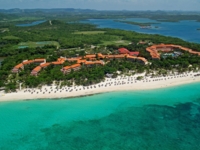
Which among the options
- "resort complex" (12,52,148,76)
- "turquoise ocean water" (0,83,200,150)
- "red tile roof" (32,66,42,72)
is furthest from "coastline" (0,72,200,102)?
"resort complex" (12,52,148,76)

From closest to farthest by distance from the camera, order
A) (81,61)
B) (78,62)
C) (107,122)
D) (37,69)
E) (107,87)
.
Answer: (107,122) → (107,87) → (37,69) → (78,62) → (81,61)

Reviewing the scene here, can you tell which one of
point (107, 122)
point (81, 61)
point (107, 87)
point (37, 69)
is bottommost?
point (107, 122)

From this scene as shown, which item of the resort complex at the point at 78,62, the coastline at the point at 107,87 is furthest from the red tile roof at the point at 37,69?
the coastline at the point at 107,87

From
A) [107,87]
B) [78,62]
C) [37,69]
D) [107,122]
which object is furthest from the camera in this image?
[78,62]

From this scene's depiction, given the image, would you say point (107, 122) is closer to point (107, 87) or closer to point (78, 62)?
point (107, 87)

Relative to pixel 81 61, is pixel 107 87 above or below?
below

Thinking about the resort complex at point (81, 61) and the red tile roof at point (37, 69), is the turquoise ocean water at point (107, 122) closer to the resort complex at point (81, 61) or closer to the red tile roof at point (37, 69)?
the red tile roof at point (37, 69)

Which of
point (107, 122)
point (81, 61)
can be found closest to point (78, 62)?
point (81, 61)
